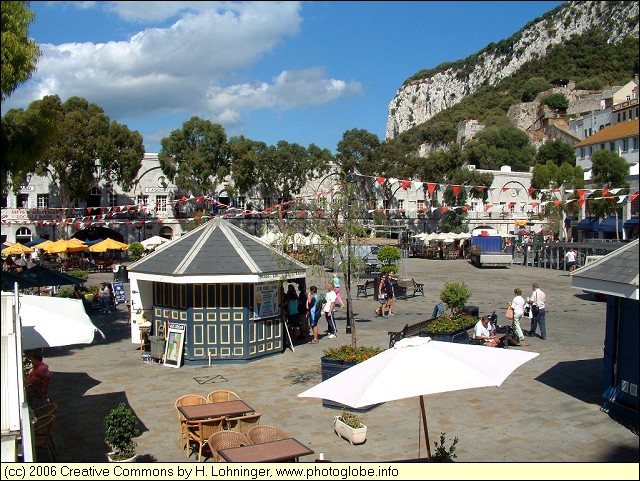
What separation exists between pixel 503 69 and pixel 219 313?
497 feet

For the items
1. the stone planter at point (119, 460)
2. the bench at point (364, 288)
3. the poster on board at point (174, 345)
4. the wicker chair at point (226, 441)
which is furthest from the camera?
the bench at point (364, 288)

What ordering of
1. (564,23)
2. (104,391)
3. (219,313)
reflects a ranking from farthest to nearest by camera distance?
(564,23) < (219,313) < (104,391)

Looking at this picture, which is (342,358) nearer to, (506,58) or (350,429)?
(350,429)

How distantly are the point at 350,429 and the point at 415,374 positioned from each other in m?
2.64

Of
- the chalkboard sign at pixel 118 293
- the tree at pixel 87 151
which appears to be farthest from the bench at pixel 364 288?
the tree at pixel 87 151

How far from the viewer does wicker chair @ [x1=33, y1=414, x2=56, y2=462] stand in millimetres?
8202

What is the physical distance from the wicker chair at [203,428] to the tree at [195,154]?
1804 inches

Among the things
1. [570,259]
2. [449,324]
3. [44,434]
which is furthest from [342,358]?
[570,259]

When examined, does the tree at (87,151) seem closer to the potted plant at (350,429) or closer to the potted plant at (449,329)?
the potted plant at (449,329)

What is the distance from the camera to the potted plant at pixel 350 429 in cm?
904

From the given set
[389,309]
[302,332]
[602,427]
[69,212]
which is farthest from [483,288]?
[69,212]

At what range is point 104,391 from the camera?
12125 mm

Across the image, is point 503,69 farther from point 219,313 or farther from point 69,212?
point 219,313

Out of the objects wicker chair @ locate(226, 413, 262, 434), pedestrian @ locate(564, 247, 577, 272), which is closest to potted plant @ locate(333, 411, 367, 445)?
wicker chair @ locate(226, 413, 262, 434)
